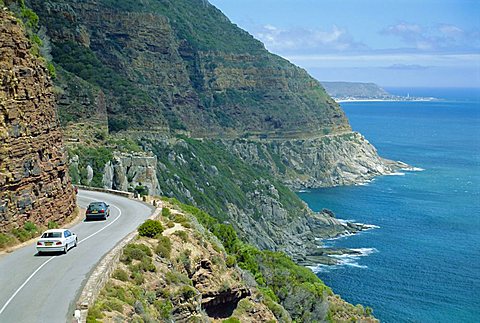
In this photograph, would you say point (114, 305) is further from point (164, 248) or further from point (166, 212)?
point (166, 212)

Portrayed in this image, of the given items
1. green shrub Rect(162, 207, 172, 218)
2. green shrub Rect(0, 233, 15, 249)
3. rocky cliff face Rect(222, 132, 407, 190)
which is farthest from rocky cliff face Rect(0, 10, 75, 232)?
rocky cliff face Rect(222, 132, 407, 190)

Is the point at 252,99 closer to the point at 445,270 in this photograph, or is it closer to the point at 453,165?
the point at 453,165

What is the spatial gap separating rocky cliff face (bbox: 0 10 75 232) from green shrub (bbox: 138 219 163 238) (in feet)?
16.7

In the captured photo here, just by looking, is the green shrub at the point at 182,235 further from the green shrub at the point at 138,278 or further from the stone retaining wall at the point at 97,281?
the green shrub at the point at 138,278

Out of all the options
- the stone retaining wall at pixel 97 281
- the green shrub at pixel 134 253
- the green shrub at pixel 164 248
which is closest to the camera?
the stone retaining wall at pixel 97 281

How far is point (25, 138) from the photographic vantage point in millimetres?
30750

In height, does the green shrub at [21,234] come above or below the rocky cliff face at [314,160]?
above

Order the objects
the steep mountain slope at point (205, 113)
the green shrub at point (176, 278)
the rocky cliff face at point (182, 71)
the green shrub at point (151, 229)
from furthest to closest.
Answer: the rocky cliff face at point (182, 71) → the steep mountain slope at point (205, 113) → the green shrub at point (151, 229) → the green shrub at point (176, 278)

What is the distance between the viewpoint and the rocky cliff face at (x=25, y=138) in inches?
1155

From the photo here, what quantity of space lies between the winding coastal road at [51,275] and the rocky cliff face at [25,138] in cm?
204

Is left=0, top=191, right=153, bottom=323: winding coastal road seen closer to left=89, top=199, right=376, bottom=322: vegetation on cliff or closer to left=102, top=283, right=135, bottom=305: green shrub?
left=102, top=283, right=135, bottom=305: green shrub

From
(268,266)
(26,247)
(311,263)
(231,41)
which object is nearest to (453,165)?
(231,41)

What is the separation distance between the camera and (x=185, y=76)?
6024 inches

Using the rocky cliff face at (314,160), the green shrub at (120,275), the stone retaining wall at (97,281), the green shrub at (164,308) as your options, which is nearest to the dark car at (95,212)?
the stone retaining wall at (97,281)
